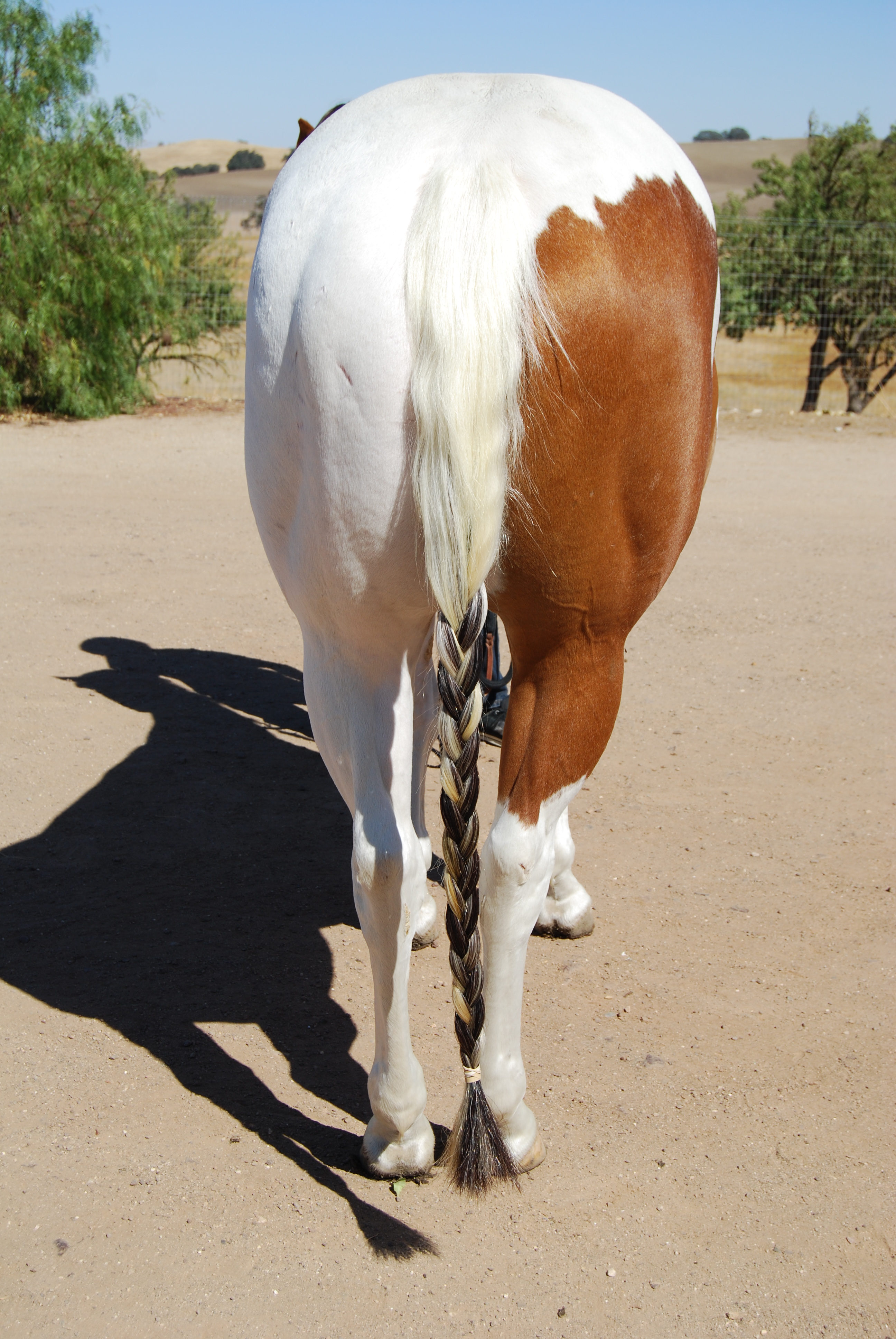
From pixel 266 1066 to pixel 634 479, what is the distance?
60.6 inches

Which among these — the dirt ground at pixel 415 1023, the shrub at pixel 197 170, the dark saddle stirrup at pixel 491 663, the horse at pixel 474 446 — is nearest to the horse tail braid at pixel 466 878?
the horse at pixel 474 446

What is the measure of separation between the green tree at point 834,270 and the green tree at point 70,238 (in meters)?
7.47

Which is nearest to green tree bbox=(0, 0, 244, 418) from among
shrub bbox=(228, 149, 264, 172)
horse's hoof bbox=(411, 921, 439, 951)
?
horse's hoof bbox=(411, 921, 439, 951)

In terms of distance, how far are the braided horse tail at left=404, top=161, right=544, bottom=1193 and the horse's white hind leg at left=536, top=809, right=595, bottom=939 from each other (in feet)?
4.27

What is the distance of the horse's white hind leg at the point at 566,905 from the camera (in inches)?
113

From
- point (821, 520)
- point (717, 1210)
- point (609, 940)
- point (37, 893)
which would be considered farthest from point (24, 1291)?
point (821, 520)

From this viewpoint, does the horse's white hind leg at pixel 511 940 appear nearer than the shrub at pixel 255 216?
Yes

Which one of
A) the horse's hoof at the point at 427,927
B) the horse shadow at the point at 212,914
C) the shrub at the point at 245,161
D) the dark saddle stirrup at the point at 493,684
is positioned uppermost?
the shrub at the point at 245,161

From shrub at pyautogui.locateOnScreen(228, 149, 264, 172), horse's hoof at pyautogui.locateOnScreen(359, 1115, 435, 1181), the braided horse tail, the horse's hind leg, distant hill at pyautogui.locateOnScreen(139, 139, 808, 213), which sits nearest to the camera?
the braided horse tail

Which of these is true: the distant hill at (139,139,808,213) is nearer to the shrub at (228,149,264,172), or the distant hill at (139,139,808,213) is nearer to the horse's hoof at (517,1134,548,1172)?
the shrub at (228,149,264,172)

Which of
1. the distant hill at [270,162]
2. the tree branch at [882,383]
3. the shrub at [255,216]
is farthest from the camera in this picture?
the distant hill at [270,162]

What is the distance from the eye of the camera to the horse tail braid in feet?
5.36

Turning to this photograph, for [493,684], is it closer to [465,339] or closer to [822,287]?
[465,339]

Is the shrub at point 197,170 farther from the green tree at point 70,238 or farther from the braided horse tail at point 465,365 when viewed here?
the braided horse tail at point 465,365
